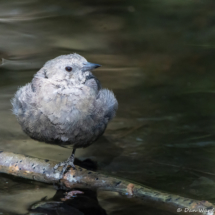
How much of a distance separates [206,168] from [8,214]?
2.18m

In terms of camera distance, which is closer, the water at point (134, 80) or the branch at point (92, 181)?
the branch at point (92, 181)

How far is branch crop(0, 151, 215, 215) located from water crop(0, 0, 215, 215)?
12cm

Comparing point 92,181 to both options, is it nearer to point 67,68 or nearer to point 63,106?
point 63,106

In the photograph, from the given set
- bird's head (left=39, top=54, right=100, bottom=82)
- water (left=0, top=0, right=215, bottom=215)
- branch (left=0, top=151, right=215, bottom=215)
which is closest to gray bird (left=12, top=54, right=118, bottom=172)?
bird's head (left=39, top=54, right=100, bottom=82)

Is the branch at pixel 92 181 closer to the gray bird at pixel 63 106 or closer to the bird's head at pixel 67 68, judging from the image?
the gray bird at pixel 63 106

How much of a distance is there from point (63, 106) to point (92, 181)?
0.72 meters

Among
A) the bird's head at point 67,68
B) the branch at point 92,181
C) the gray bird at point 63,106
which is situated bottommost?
the branch at point 92,181

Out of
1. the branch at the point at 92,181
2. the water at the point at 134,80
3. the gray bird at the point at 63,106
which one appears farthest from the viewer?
the water at the point at 134,80

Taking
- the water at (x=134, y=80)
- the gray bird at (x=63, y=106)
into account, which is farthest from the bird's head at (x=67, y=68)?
the water at (x=134, y=80)

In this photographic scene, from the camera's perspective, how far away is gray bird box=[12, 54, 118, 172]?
11.9ft

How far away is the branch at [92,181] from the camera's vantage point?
3035 mm

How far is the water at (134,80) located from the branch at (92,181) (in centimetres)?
12

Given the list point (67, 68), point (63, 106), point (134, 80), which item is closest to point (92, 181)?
point (63, 106)

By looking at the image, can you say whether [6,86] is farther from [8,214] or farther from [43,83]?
[8,214]
